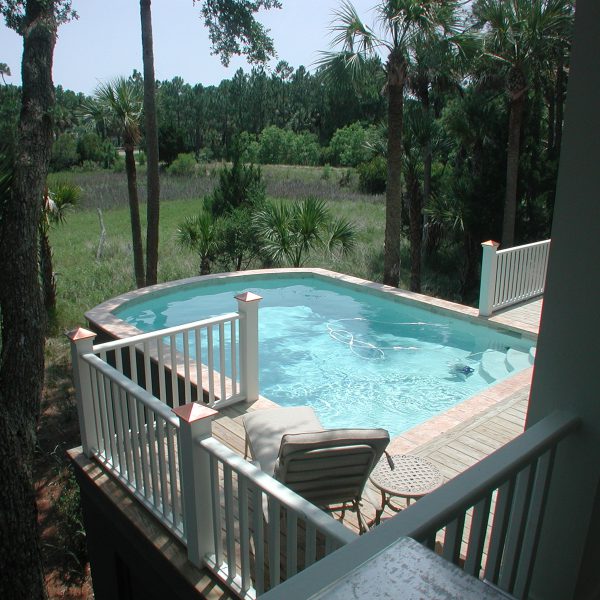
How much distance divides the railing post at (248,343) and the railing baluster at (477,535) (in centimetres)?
349

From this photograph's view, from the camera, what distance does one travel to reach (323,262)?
14758mm

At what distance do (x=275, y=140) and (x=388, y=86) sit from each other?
34.6m

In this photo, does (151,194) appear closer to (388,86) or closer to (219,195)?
(388,86)

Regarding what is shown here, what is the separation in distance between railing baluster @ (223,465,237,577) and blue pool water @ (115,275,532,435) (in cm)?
321

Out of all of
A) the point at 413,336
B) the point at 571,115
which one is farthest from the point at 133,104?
the point at 571,115

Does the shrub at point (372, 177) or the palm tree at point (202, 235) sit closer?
the palm tree at point (202, 235)

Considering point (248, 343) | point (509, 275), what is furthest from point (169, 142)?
point (248, 343)

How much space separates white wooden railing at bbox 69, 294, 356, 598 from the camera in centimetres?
255

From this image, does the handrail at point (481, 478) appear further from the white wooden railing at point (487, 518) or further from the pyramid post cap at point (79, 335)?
the pyramid post cap at point (79, 335)

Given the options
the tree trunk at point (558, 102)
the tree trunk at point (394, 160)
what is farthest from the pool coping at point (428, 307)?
the tree trunk at point (558, 102)

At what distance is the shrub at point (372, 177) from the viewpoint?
25.0m

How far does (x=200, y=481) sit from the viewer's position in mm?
3096

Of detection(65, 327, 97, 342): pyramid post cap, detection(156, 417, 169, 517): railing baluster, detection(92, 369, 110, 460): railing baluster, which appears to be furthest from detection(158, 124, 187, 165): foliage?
detection(156, 417, 169, 517): railing baluster

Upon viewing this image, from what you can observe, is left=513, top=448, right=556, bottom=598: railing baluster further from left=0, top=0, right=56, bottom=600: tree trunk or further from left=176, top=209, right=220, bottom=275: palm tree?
left=176, top=209, right=220, bottom=275: palm tree
